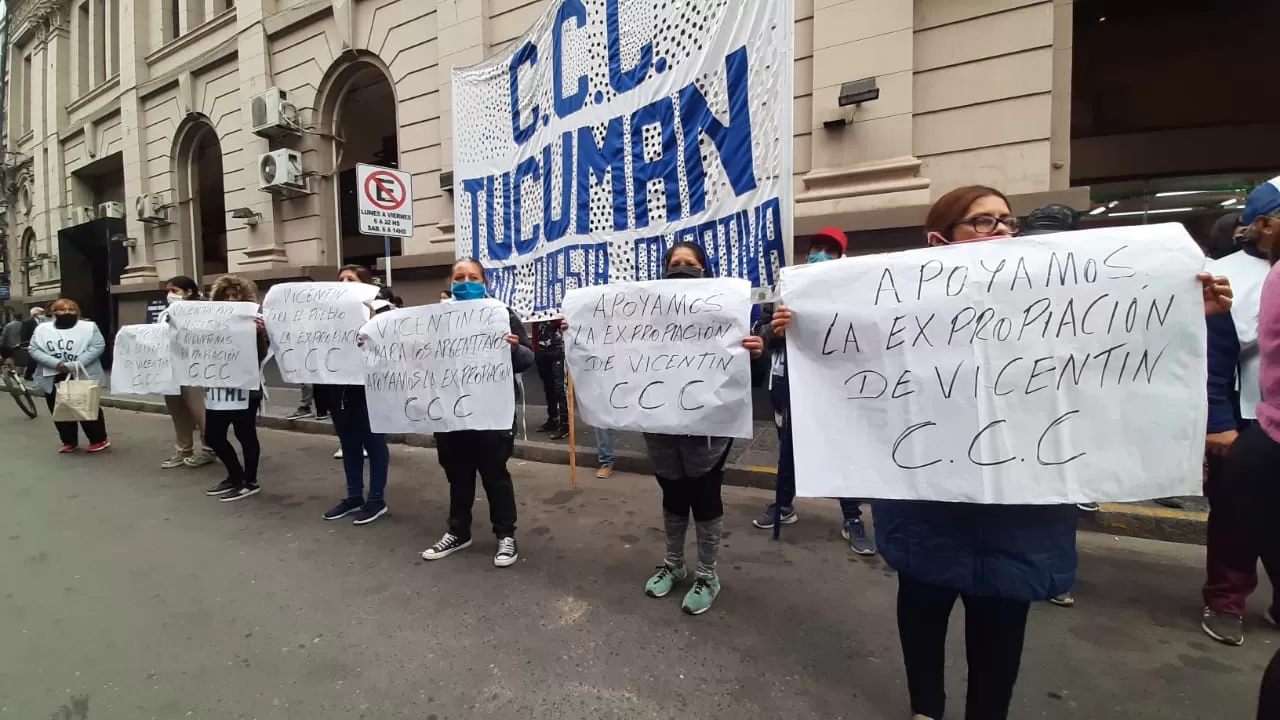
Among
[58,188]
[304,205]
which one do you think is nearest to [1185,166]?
[304,205]

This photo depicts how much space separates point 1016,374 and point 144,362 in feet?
25.5

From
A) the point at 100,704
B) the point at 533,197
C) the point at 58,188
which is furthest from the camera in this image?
the point at 58,188

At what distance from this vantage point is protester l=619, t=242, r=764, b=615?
2732mm

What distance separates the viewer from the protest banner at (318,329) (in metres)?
4.08

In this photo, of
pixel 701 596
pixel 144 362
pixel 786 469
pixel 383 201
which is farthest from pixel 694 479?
pixel 144 362

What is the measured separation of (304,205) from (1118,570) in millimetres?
13230

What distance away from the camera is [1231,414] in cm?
238

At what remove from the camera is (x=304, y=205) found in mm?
11234

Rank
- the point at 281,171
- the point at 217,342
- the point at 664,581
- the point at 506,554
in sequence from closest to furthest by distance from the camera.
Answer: the point at 664,581, the point at 506,554, the point at 217,342, the point at 281,171

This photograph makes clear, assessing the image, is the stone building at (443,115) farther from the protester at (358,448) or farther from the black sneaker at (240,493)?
the protester at (358,448)

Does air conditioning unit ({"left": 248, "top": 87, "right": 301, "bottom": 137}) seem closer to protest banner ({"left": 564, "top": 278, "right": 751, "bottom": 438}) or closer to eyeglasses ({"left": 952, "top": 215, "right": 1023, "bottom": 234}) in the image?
protest banner ({"left": 564, "top": 278, "right": 751, "bottom": 438})

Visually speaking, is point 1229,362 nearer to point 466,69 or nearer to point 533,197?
point 533,197

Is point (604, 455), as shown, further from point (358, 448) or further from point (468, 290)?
point (468, 290)

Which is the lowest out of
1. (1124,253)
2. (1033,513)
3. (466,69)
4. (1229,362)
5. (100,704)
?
(100,704)
